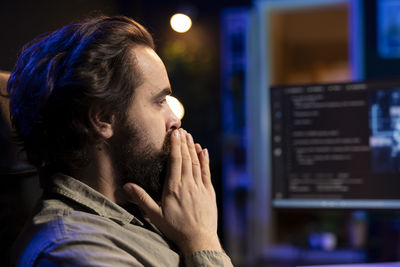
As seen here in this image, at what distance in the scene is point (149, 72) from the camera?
113cm

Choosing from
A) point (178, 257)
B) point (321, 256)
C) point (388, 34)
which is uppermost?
point (388, 34)

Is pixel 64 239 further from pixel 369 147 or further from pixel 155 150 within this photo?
pixel 369 147

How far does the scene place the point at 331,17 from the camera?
482cm

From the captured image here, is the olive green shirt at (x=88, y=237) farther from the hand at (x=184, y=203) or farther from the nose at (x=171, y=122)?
the nose at (x=171, y=122)

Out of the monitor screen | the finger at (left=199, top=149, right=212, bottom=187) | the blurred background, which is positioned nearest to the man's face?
the finger at (left=199, top=149, right=212, bottom=187)

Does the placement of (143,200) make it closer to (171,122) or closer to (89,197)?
(89,197)

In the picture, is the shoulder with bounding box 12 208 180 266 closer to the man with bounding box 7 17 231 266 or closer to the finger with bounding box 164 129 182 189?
the man with bounding box 7 17 231 266

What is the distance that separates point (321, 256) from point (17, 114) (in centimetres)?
321

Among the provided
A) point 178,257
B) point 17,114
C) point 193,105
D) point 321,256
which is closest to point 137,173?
point 178,257

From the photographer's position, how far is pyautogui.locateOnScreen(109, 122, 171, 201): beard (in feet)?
3.53

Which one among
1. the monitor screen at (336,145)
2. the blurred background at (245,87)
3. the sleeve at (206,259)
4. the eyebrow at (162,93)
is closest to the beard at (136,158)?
the eyebrow at (162,93)

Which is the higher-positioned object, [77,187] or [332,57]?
[332,57]

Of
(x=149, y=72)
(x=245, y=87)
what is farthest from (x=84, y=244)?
(x=245, y=87)

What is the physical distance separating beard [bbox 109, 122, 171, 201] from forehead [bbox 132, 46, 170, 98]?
109 millimetres
